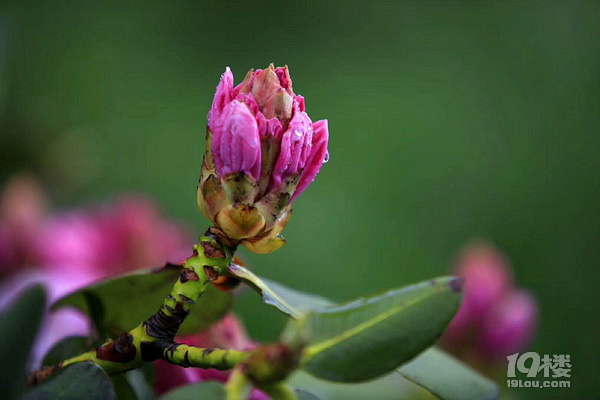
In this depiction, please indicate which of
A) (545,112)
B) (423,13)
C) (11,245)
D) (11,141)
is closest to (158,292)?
(11,245)

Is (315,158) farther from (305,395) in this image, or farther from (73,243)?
(73,243)

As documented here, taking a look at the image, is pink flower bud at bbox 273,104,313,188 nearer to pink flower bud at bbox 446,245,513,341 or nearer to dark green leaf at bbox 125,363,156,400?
dark green leaf at bbox 125,363,156,400

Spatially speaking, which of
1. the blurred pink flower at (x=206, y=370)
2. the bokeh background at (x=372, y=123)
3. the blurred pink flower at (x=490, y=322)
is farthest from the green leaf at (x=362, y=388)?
the bokeh background at (x=372, y=123)

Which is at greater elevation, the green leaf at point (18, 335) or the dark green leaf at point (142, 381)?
the green leaf at point (18, 335)

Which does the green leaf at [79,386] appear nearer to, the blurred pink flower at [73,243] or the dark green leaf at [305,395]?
the dark green leaf at [305,395]

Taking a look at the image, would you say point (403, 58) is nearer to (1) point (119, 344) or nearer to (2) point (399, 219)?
(2) point (399, 219)

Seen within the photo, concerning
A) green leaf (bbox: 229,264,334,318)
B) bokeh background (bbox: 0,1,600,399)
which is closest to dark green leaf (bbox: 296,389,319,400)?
green leaf (bbox: 229,264,334,318)
